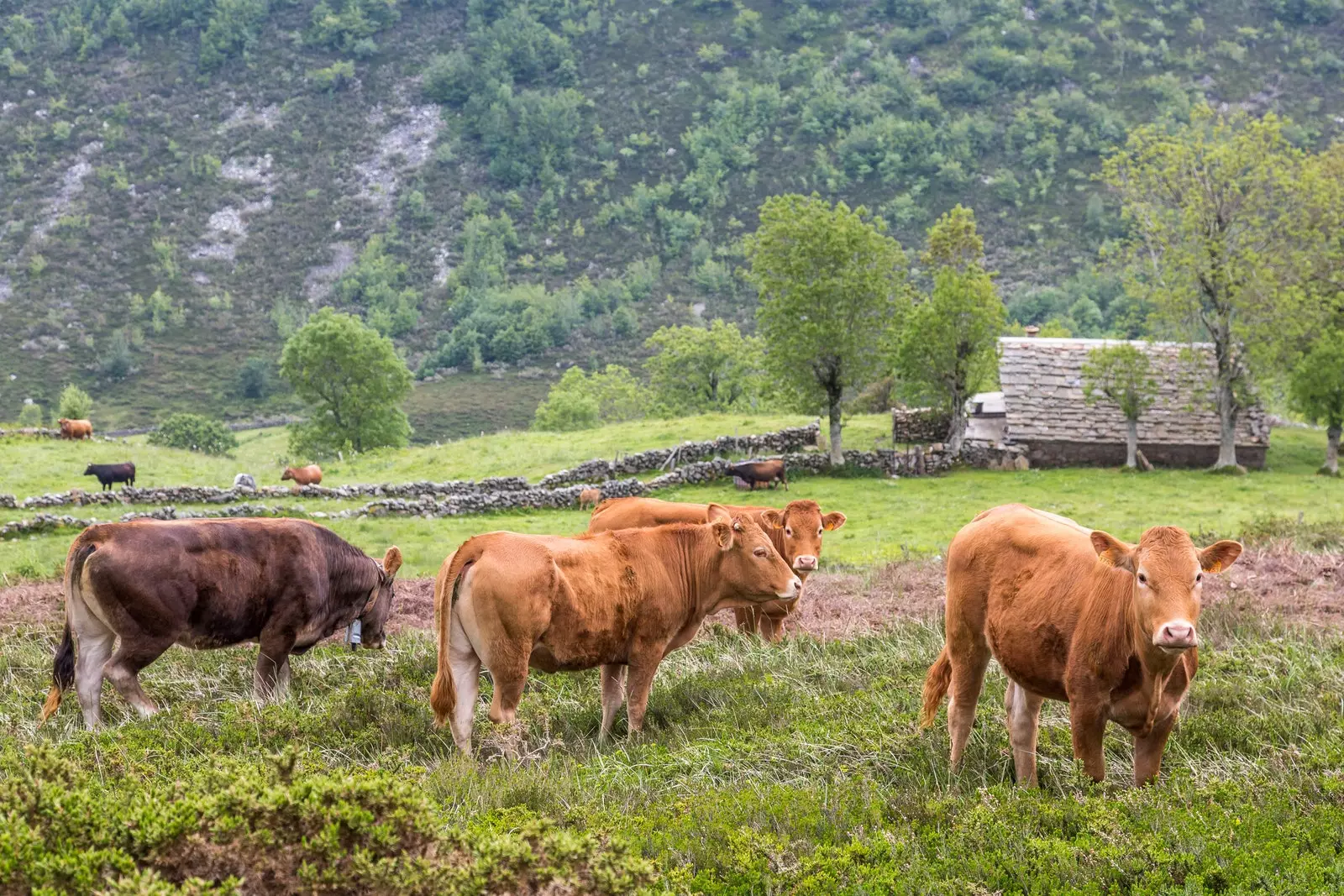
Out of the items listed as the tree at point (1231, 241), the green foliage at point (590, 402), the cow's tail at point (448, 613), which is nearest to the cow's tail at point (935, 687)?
the cow's tail at point (448, 613)

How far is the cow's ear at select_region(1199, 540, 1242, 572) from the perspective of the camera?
631 centimetres

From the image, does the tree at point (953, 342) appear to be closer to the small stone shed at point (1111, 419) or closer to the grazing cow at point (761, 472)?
the small stone shed at point (1111, 419)

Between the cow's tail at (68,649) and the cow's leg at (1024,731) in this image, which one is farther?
the cow's tail at (68,649)

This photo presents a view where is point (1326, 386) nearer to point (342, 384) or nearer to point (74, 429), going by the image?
point (342, 384)

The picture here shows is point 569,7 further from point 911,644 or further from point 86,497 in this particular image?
point 911,644

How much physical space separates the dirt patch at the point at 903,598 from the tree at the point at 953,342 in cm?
2141

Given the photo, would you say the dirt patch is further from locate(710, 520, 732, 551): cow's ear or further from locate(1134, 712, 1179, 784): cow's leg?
locate(1134, 712, 1179, 784): cow's leg

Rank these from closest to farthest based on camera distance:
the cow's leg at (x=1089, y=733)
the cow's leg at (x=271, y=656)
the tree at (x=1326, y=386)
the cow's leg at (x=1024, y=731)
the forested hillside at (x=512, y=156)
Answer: the cow's leg at (x=1089, y=733) → the cow's leg at (x=1024, y=731) → the cow's leg at (x=271, y=656) → the tree at (x=1326, y=386) → the forested hillside at (x=512, y=156)

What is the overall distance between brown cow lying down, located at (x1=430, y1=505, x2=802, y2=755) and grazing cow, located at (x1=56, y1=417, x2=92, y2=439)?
1519 inches

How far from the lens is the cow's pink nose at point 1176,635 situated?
5723 millimetres

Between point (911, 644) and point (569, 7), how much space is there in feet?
631

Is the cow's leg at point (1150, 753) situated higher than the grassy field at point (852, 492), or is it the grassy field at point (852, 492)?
the cow's leg at point (1150, 753)

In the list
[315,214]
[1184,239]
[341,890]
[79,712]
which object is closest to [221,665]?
[79,712]

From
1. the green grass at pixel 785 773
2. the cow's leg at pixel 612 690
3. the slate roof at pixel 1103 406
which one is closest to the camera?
the green grass at pixel 785 773
